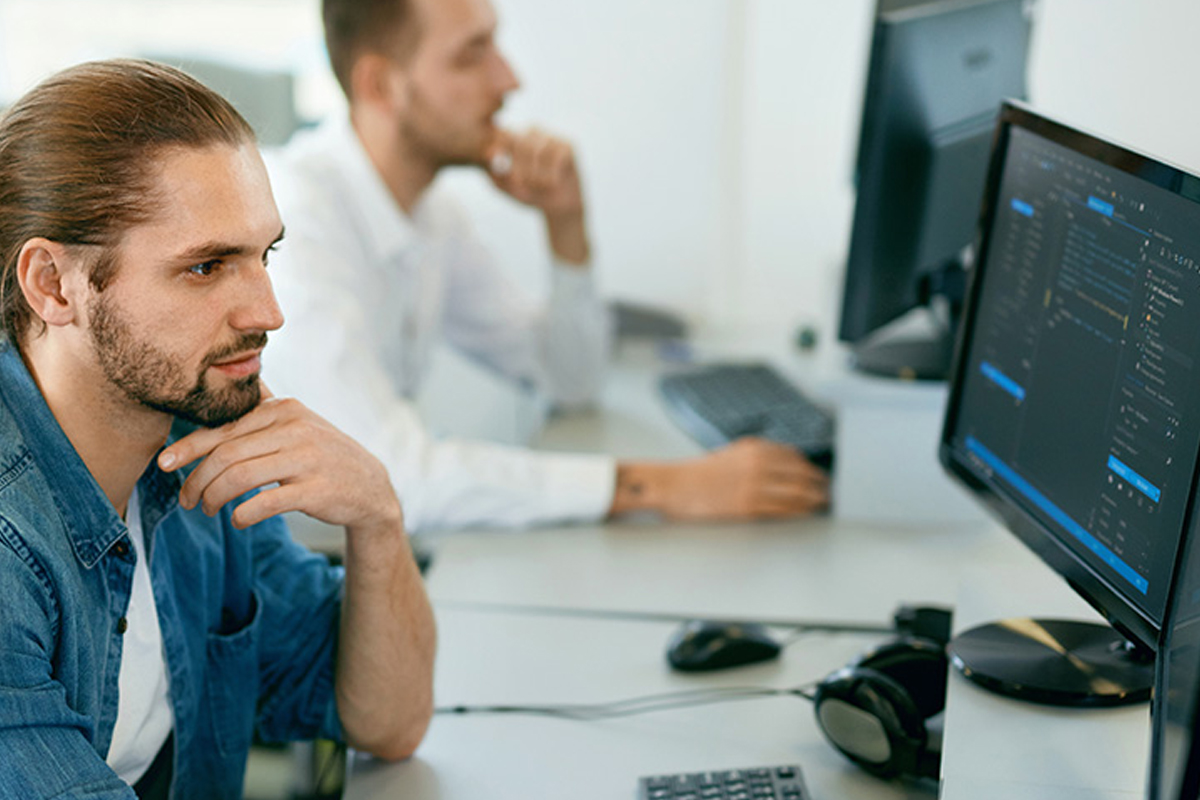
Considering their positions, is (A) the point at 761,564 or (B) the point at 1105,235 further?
(A) the point at 761,564

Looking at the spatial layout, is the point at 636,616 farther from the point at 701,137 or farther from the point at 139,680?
the point at 701,137

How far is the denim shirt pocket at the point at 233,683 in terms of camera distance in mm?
1140

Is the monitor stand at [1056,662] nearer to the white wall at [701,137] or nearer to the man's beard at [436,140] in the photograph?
the man's beard at [436,140]

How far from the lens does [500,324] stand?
2.26 metres

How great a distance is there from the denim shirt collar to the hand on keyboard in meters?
0.83

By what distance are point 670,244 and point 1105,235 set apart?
1.80 m

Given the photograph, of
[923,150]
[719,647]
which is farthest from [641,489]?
[923,150]

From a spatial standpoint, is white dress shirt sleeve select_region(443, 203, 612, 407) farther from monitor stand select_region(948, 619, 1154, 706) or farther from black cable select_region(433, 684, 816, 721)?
monitor stand select_region(948, 619, 1154, 706)

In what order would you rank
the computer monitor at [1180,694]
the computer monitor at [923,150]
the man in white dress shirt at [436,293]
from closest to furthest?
the computer monitor at [1180,694] < the computer monitor at [923,150] < the man in white dress shirt at [436,293]

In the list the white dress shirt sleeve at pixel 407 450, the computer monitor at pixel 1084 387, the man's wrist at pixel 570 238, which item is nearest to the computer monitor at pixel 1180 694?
the computer monitor at pixel 1084 387

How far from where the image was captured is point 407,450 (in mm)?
1638

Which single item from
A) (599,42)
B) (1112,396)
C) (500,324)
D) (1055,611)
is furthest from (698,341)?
(1112,396)

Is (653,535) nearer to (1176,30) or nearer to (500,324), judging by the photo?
(500,324)

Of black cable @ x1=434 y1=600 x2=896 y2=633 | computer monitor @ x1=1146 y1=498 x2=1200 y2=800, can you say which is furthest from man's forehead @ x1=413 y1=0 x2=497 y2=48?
computer monitor @ x1=1146 y1=498 x2=1200 y2=800
